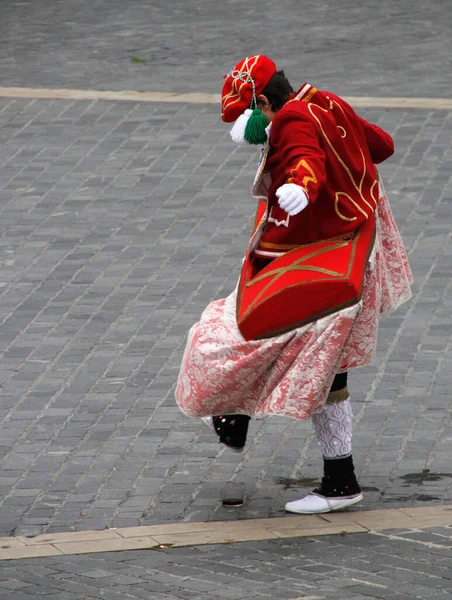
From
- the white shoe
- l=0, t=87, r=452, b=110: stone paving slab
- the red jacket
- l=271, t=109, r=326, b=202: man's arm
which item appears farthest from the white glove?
l=0, t=87, r=452, b=110: stone paving slab

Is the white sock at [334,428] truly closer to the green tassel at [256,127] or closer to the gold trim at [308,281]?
the gold trim at [308,281]

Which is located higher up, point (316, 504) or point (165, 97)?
point (316, 504)

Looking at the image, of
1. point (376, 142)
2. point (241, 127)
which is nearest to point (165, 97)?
point (376, 142)

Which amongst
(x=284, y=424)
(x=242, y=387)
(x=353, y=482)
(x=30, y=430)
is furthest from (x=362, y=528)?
(x=30, y=430)

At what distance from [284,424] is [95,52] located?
8.40m

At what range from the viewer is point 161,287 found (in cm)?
807

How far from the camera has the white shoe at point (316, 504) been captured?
5.37 metres

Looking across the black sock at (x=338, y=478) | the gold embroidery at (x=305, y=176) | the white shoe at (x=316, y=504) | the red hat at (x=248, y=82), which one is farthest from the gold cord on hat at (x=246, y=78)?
the white shoe at (x=316, y=504)

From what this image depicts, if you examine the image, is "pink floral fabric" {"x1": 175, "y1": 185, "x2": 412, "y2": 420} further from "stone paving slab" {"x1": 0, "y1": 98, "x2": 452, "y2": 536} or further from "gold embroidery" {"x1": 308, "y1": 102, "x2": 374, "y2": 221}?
"stone paving slab" {"x1": 0, "y1": 98, "x2": 452, "y2": 536}

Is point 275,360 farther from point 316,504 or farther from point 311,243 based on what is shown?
point 316,504

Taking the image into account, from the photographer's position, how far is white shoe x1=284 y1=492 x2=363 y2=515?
5371 millimetres

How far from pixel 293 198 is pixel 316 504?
53.8 inches

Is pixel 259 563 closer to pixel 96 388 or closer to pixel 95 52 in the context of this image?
pixel 96 388

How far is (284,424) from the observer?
628cm
